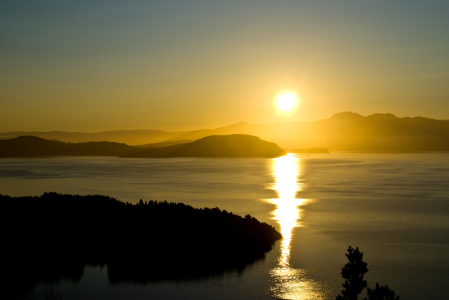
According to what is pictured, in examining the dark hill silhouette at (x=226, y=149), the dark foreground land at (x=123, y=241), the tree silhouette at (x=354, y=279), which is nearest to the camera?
the tree silhouette at (x=354, y=279)

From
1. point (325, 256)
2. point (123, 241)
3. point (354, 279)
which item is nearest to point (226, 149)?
point (123, 241)

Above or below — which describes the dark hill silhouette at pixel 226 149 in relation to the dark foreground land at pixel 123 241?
above

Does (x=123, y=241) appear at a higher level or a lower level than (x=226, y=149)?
lower

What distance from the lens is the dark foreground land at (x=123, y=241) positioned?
52.4 feet

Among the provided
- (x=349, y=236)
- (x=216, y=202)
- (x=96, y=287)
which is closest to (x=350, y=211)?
(x=349, y=236)

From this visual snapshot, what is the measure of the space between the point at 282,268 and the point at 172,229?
5694 mm

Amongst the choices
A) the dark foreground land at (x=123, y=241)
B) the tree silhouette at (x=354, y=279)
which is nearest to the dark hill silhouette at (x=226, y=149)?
the dark foreground land at (x=123, y=241)

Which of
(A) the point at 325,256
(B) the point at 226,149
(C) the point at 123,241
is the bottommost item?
(A) the point at 325,256

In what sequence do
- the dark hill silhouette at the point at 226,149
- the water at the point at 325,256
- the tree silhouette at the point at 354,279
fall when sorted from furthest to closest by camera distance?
the dark hill silhouette at the point at 226,149
the water at the point at 325,256
the tree silhouette at the point at 354,279

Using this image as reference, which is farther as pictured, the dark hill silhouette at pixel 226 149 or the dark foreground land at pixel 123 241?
the dark hill silhouette at pixel 226 149

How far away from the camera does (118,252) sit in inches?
710

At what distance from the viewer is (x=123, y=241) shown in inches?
730

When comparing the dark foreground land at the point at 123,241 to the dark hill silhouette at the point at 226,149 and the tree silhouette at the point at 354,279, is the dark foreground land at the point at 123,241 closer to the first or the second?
the tree silhouette at the point at 354,279

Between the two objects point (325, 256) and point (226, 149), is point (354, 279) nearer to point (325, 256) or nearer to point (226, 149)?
point (325, 256)
